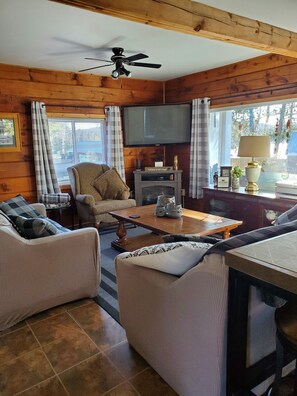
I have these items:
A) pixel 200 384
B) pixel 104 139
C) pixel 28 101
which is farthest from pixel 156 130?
pixel 200 384

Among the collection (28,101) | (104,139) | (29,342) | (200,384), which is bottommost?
(29,342)

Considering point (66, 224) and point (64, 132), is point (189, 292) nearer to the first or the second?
point (66, 224)

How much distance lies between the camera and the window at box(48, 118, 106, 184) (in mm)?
4848

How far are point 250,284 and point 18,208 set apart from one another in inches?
103

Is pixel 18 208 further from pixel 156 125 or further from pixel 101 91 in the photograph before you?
pixel 156 125

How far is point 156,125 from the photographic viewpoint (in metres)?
5.21

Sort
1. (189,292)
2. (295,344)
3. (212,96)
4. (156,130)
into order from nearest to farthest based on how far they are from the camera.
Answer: (295,344) → (189,292) → (212,96) → (156,130)

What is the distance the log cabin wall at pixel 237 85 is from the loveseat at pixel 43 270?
10.1 feet

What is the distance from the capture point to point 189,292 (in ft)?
4.56

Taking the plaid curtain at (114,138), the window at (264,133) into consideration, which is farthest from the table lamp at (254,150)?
the plaid curtain at (114,138)

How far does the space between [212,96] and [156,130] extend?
3.56 ft

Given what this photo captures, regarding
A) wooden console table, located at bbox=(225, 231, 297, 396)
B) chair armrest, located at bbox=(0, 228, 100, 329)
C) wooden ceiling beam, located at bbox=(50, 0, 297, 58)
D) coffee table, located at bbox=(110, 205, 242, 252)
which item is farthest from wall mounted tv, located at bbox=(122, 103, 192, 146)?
wooden console table, located at bbox=(225, 231, 297, 396)

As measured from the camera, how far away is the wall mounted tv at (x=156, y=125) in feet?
16.7

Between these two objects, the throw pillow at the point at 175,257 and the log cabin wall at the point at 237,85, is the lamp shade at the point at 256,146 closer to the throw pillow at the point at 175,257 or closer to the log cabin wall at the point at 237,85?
the log cabin wall at the point at 237,85
